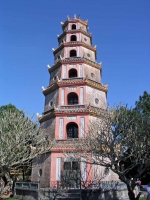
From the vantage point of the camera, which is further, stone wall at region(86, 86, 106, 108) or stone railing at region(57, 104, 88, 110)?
stone wall at region(86, 86, 106, 108)

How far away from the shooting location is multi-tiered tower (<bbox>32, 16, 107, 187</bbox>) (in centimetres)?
1509

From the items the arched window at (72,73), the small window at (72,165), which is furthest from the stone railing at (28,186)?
the arched window at (72,73)

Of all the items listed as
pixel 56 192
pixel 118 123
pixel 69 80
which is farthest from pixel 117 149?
pixel 69 80

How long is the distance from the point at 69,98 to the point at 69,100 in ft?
0.66

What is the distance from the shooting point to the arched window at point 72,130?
16.7 meters

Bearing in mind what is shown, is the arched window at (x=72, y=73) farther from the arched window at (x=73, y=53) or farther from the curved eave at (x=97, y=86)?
the curved eave at (x=97, y=86)

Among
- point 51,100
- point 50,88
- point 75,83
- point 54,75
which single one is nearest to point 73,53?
point 54,75

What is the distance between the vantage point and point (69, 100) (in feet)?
60.3

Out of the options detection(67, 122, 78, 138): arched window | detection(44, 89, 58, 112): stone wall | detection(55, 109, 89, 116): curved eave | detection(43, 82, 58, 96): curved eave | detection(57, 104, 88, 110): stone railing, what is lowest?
detection(67, 122, 78, 138): arched window

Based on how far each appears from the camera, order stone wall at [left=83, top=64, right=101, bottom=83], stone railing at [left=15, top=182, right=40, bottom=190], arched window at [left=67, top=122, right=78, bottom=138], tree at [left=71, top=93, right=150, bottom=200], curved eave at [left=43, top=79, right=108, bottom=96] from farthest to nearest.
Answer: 1. stone wall at [left=83, top=64, right=101, bottom=83]
2. curved eave at [left=43, top=79, right=108, bottom=96]
3. arched window at [left=67, top=122, right=78, bottom=138]
4. stone railing at [left=15, top=182, right=40, bottom=190]
5. tree at [left=71, top=93, right=150, bottom=200]

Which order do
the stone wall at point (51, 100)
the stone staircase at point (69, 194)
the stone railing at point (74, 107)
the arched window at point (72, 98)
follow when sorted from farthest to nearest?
the arched window at point (72, 98) → the stone wall at point (51, 100) → the stone railing at point (74, 107) → the stone staircase at point (69, 194)

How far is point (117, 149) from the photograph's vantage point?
12359 millimetres

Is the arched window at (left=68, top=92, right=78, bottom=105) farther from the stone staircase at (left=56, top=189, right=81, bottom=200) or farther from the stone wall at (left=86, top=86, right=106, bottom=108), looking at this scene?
the stone staircase at (left=56, top=189, right=81, bottom=200)

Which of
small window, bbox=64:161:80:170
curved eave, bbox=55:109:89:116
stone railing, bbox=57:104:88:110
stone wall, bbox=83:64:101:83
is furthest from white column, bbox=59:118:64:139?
stone wall, bbox=83:64:101:83
